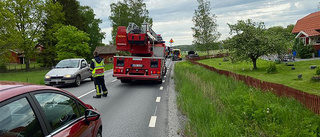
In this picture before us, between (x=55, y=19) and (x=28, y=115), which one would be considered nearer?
(x=28, y=115)

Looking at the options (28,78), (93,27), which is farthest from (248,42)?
(93,27)

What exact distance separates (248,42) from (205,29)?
30.7 metres

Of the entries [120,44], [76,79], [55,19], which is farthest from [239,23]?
[55,19]

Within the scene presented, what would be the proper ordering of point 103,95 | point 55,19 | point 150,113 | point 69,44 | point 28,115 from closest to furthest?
point 28,115, point 150,113, point 103,95, point 69,44, point 55,19

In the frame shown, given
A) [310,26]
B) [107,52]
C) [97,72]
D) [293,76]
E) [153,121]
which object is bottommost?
[153,121]

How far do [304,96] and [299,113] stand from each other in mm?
640

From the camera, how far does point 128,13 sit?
55344mm

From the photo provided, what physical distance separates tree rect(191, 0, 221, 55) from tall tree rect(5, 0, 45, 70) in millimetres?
30694

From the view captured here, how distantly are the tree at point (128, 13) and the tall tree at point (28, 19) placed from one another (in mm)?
16521

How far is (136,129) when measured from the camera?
577 centimetres

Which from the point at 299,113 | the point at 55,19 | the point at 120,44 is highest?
the point at 55,19

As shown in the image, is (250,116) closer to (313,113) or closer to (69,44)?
(313,113)

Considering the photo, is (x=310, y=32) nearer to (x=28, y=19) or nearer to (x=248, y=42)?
(x=248, y=42)

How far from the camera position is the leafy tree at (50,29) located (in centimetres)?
4447
